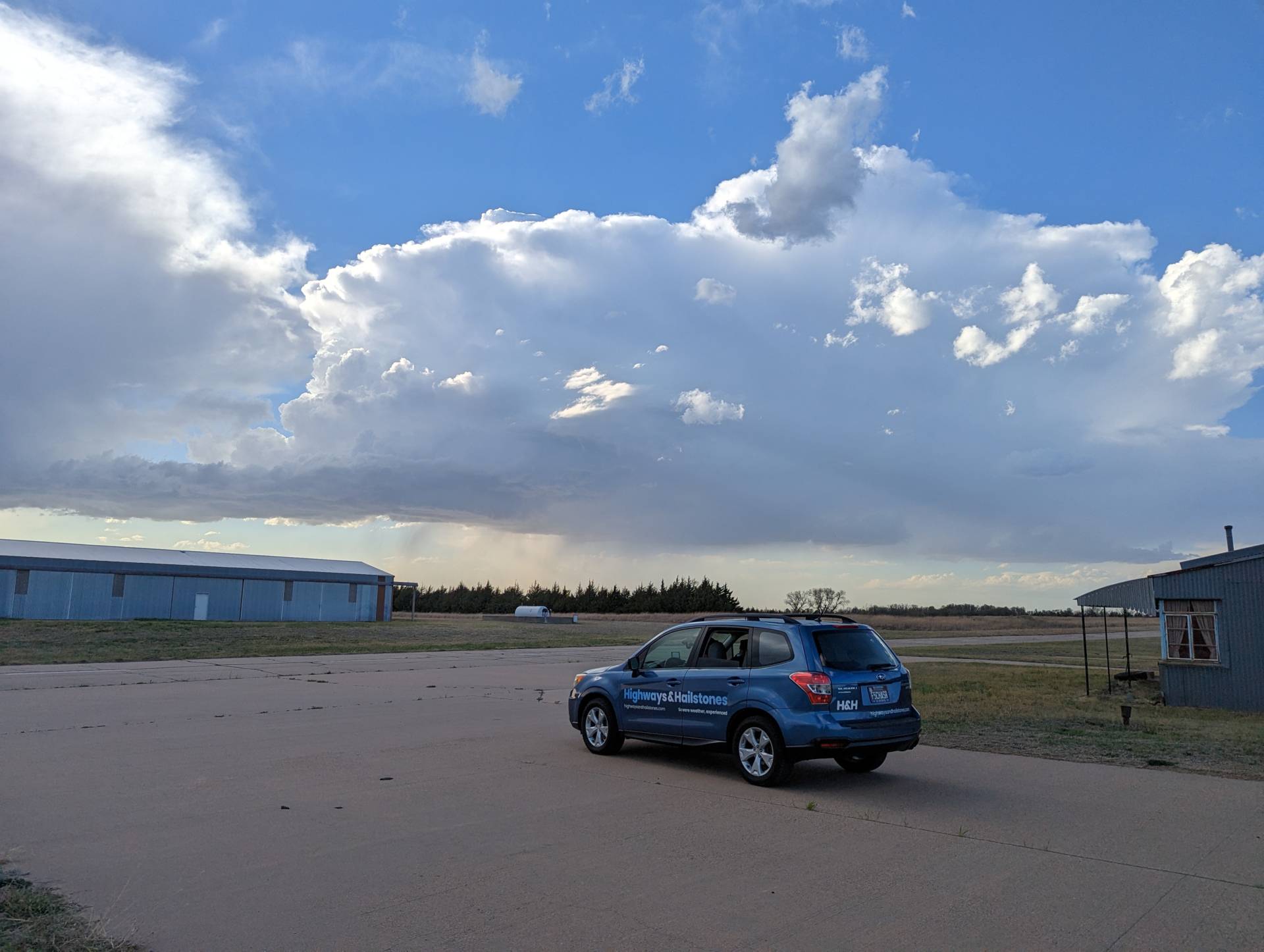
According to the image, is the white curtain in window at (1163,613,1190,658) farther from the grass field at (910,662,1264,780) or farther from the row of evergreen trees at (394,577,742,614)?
the row of evergreen trees at (394,577,742,614)

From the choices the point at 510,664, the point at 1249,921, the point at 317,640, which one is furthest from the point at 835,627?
the point at 317,640

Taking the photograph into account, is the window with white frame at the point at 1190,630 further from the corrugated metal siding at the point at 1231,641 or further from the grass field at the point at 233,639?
the grass field at the point at 233,639

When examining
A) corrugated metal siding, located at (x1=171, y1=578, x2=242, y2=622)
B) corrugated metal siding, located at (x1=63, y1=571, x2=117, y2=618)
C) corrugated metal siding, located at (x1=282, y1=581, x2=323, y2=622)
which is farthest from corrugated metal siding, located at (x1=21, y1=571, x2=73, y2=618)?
corrugated metal siding, located at (x1=282, y1=581, x2=323, y2=622)

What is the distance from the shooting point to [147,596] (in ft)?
180

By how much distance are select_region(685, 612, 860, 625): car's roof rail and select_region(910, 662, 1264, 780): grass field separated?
159 inches

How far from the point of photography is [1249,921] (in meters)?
5.66

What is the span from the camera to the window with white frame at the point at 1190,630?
1995 centimetres

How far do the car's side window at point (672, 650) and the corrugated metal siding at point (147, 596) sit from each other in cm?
5165

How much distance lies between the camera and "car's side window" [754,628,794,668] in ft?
31.9

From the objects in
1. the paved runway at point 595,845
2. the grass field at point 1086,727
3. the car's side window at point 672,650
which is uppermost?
the car's side window at point 672,650

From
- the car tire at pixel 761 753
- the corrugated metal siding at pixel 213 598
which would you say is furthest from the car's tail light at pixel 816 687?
the corrugated metal siding at pixel 213 598

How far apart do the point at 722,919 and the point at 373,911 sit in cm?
202

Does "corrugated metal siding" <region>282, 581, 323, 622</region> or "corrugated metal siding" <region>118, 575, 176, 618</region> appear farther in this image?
"corrugated metal siding" <region>282, 581, 323, 622</region>

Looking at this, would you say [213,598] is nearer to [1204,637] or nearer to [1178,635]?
[1178,635]
